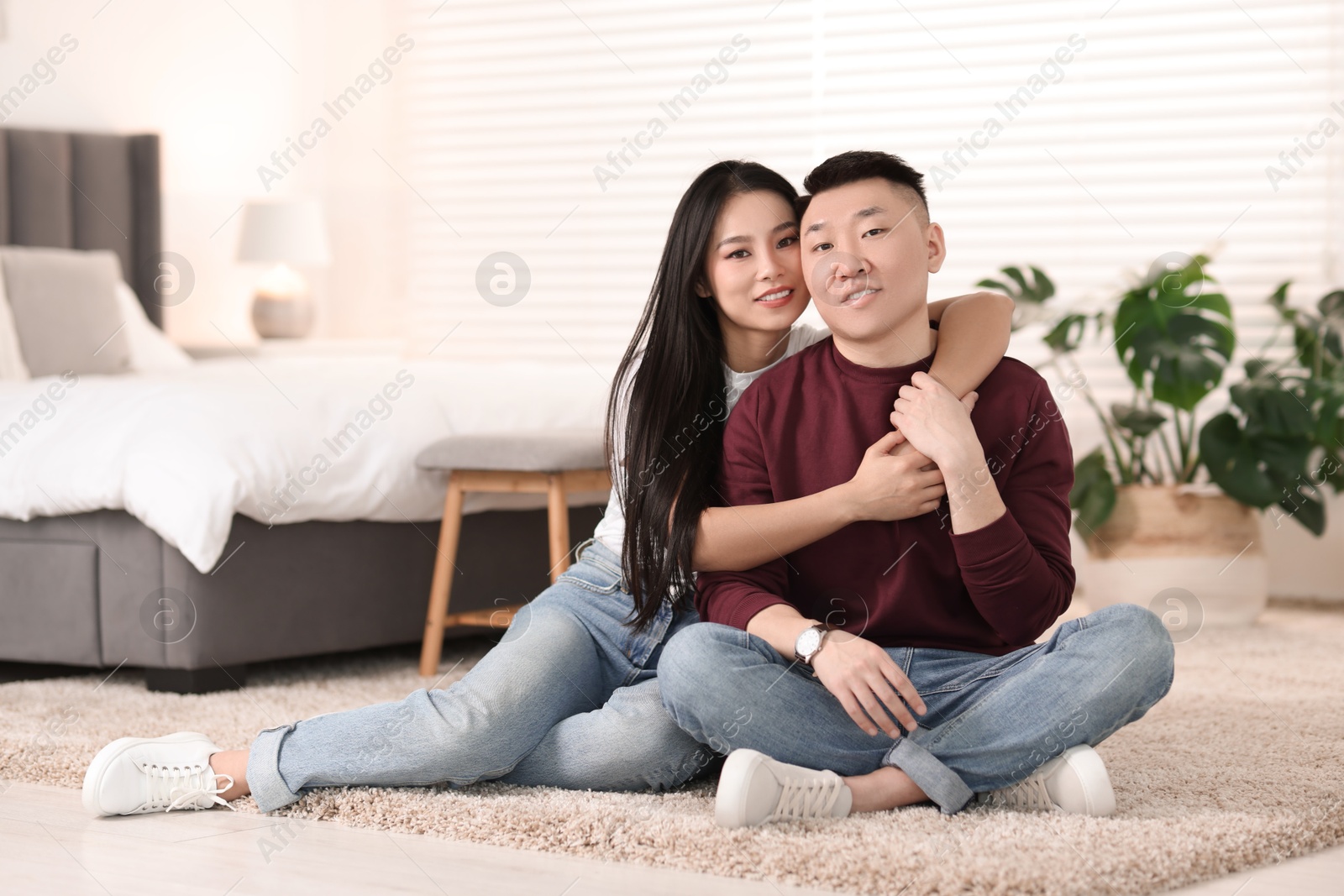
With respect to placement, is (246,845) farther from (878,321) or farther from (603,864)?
(878,321)

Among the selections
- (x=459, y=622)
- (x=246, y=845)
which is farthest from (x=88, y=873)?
(x=459, y=622)

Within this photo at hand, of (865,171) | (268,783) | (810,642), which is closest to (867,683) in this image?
(810,642)

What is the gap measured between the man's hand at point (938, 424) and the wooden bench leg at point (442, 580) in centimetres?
118

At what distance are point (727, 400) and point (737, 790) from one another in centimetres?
52

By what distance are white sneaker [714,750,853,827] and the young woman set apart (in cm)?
20

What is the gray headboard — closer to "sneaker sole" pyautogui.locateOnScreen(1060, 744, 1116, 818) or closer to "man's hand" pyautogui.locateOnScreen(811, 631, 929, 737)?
"man's hand" pyautogui.locateOnScreen(811, 631, 929, 737)

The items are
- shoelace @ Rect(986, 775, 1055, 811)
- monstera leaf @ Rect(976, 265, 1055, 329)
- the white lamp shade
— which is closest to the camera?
shoelace @ Rect(986, 775, 1055, 811)

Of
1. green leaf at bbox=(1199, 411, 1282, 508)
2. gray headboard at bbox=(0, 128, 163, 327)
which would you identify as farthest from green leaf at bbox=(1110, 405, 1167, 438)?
gray headboard at bbox=(0, 128, 163, 327)

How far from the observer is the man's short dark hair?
1.56 metres

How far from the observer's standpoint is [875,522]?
157 cm

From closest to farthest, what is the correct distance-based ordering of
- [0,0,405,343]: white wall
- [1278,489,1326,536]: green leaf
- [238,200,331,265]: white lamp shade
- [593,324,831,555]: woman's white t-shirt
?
[593,324,831,555]: woman's white t-shirt
[1278,489,1326,536]: green leaf
[0,0,405,343]: white wall
[238,200,331,265]: white lamp shade

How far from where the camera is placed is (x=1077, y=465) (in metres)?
3.47

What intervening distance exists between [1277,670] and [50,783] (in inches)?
84.1

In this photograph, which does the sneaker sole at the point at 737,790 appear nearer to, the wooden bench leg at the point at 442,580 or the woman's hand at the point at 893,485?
the woman's hand at the point at 893,485
